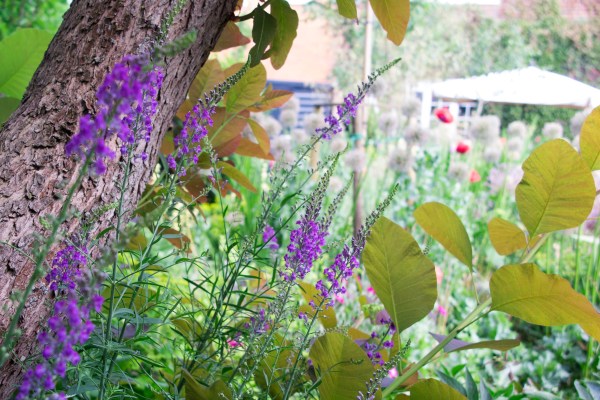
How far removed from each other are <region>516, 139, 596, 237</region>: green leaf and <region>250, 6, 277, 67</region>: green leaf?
344mm

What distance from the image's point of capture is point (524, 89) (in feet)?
29.4

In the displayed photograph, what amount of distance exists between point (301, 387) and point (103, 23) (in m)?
0.48

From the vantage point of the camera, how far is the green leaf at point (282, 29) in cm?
91

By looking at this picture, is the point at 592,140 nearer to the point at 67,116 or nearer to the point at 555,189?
the point at 555,189

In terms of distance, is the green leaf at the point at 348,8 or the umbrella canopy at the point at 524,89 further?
the umbrella canopy at the point at 524,89

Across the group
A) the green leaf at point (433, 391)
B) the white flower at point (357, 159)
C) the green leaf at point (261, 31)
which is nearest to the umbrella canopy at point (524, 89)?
the white flower at point (357, 159)

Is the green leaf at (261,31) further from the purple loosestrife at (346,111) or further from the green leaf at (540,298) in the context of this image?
the green leaf at (540,298)

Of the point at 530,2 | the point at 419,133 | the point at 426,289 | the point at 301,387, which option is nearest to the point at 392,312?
the point at 426,289

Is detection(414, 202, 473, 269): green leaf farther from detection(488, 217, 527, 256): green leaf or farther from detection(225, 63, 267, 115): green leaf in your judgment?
detection(225, 63, 267, 115): green leaf

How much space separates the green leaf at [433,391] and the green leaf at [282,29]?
1.42 ft

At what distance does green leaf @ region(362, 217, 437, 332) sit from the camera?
75 cm

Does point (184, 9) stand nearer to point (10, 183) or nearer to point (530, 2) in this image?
point (10, 183)

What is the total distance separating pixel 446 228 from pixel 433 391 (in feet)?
0.63

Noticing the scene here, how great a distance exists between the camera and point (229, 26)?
97cm
